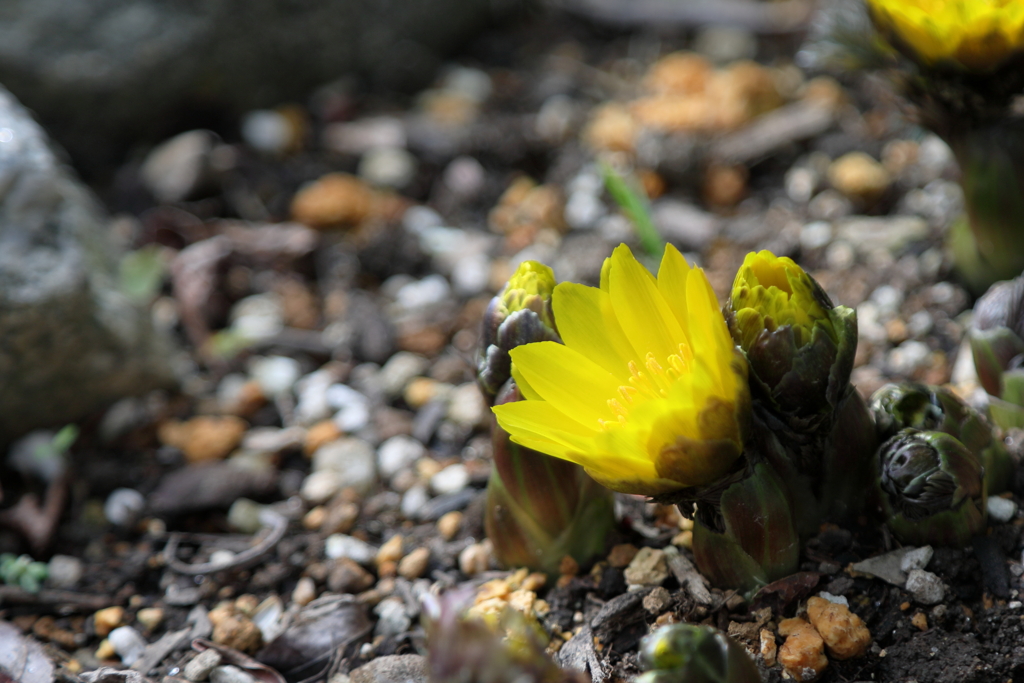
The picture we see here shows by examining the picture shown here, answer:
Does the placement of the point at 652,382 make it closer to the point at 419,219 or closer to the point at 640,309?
the point at 640,309

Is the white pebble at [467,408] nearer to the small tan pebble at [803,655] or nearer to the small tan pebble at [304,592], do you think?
the small tan pebble at [304,592]

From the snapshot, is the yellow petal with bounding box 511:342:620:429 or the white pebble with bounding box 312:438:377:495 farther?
the white pebble with bounding box 312:438:377:495

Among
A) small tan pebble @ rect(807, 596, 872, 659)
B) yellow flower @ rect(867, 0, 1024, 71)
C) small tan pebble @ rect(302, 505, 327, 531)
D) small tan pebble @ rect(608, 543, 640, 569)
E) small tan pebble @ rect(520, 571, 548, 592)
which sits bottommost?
small tan pebble @ rect(302, 505, 327, 531)

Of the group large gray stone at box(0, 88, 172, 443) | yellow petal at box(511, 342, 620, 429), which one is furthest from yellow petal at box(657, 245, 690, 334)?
large gray stone at box(0, 88, 172, 443)

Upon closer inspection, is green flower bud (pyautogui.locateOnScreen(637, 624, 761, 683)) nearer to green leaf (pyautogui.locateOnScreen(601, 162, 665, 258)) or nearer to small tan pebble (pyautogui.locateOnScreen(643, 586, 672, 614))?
small tan pebble (pyautogui.locateOnScreen(643, 586, 672, 614))

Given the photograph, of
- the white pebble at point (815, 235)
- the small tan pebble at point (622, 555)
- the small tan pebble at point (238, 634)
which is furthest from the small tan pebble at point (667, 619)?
the white pebble at point (815, 235)

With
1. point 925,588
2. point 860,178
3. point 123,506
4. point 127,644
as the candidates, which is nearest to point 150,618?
point 127,644
